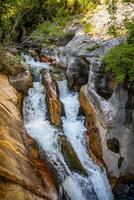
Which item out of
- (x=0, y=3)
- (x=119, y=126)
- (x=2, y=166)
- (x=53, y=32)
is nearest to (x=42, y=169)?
(x=2, y=166)

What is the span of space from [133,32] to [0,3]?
6.44 meters

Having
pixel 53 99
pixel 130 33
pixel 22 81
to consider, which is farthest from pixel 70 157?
pixel 130 33

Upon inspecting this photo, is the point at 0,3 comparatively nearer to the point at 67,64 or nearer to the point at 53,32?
the point at 67,64

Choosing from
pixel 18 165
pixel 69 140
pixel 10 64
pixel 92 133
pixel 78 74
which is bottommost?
pixel 69 140

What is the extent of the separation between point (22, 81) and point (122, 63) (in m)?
6.21

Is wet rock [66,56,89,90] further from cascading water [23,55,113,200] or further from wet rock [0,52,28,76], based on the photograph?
wet rock [0,52,28,76]

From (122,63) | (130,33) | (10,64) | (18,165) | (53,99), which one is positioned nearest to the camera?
(18,165)

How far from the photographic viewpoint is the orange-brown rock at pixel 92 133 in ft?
48.3

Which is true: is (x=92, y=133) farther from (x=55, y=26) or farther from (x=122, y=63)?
(x=55, y=26)

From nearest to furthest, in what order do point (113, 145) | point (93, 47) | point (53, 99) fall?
point (113, 145)
point (53, 99)
point (93, 47)

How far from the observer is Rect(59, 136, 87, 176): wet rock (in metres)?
13.8

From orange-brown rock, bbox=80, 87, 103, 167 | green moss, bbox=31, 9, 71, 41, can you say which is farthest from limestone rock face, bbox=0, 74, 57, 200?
green moss, bbox=31, 9, 71, 41

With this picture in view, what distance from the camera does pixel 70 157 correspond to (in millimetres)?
14148

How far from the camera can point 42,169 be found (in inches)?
508
